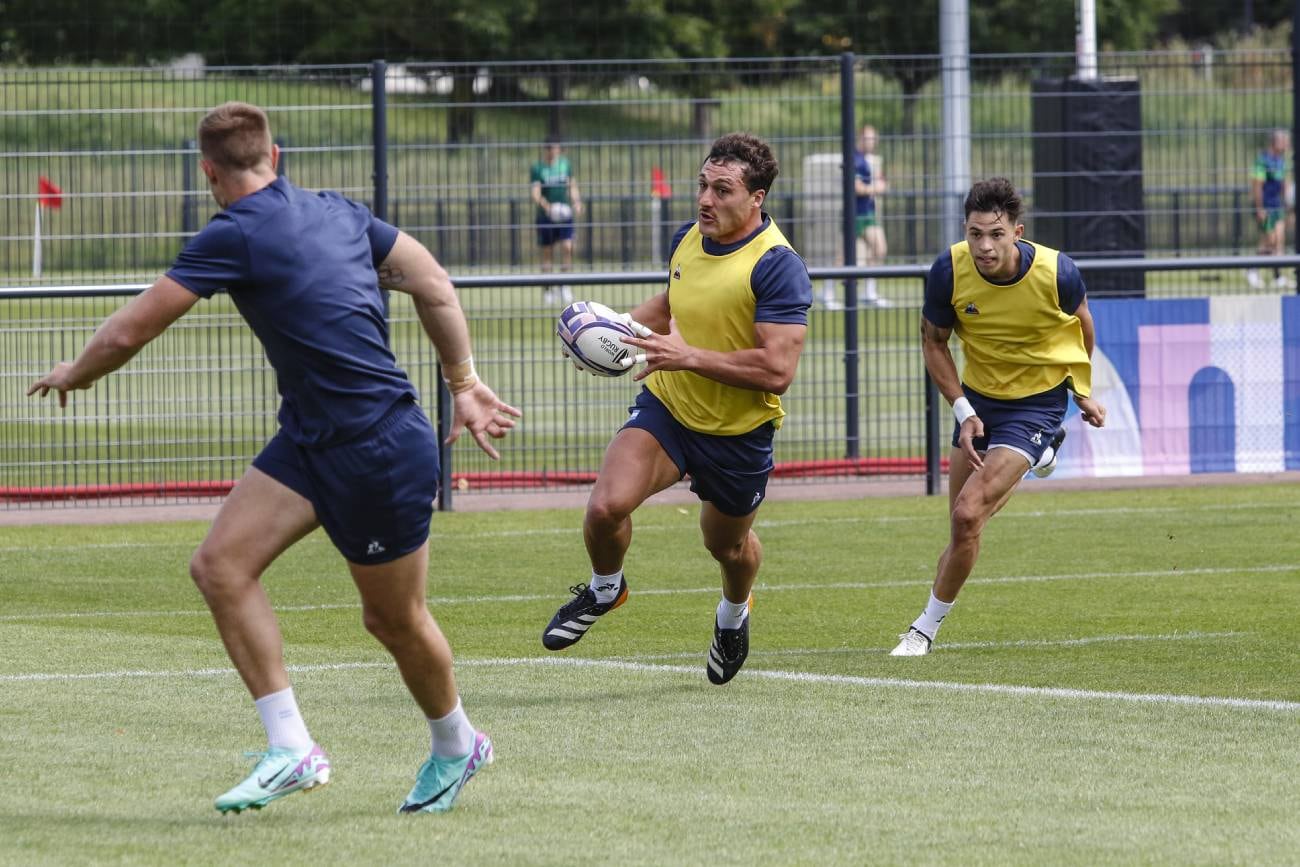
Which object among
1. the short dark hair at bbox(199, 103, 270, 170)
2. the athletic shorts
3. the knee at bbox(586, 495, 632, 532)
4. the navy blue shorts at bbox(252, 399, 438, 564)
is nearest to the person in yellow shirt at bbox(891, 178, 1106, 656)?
the knee at bbox(586, 495, 632, 532)

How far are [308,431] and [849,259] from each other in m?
9.97

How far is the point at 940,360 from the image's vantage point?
932 centimetres

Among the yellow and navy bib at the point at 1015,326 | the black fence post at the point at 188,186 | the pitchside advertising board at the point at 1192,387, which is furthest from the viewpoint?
the black fence post at the point at 188,186

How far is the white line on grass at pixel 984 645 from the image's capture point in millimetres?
Answer: 8953

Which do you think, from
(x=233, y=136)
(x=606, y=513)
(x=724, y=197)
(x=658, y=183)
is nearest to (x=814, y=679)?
(x=606, y=513)

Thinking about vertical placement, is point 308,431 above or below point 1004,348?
below

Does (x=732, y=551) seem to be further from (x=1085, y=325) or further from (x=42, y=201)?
(x=42, y=201)

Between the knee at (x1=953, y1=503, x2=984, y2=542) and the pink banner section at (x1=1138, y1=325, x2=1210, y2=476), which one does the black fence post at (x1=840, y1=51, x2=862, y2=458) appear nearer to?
the pink banner section at (x1=1138, y1=325, x2=1210, y2=476)

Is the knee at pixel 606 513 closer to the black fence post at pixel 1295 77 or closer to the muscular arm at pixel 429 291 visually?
the muscular arm at pixel 429 291

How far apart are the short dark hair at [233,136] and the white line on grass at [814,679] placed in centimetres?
304

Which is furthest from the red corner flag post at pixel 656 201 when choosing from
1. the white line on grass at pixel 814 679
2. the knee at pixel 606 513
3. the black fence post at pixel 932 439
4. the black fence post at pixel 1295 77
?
the knee at pixel 606 513

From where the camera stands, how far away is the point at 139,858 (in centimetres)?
556

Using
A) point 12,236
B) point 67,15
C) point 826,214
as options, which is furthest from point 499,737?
point 67,15

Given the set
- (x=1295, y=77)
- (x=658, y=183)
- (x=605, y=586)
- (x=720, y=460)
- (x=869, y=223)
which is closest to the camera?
(x=720, y=460)
